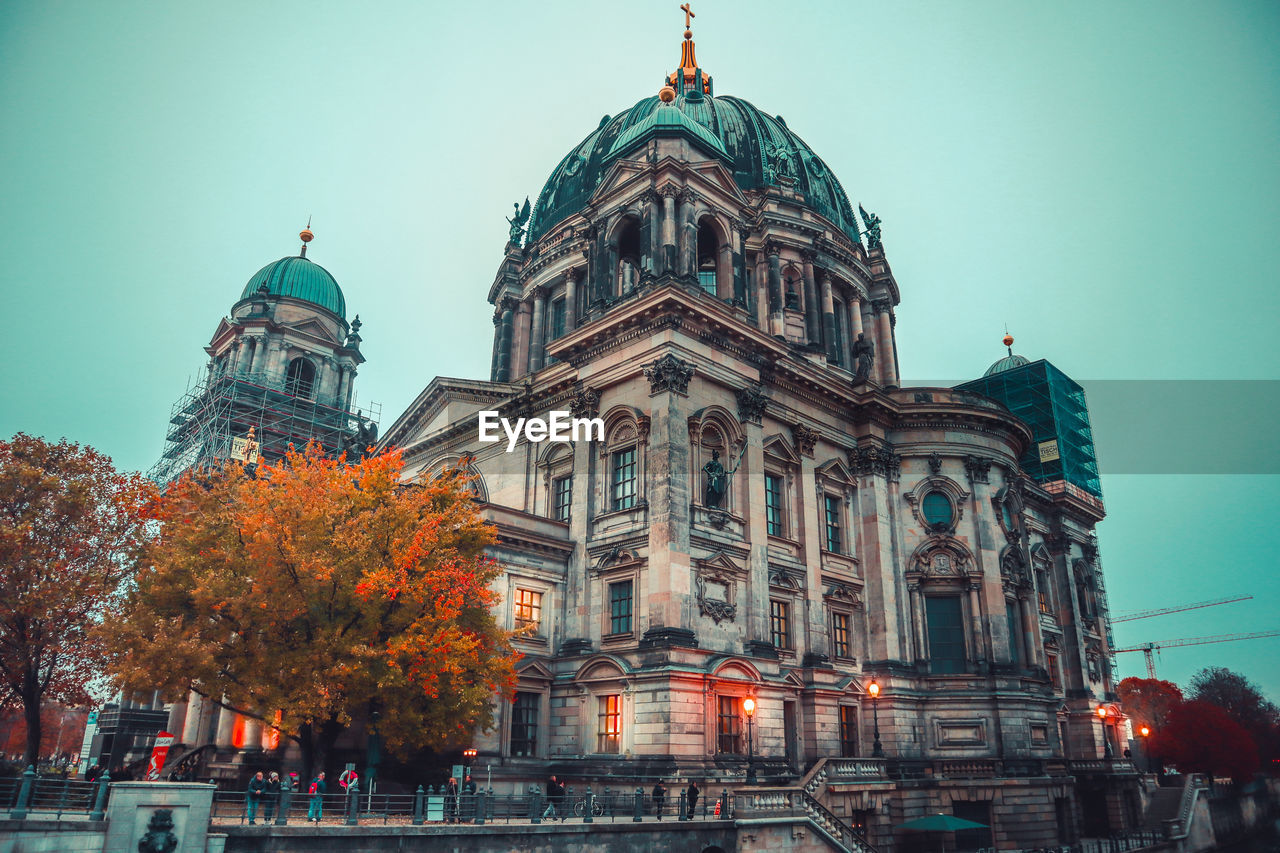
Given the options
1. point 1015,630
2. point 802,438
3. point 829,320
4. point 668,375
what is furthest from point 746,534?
point 829,320

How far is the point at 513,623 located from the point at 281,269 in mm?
43648

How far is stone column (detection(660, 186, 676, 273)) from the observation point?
33375 millimetres

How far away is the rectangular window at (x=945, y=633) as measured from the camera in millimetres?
37625

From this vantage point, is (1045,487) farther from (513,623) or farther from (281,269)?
(281,269)

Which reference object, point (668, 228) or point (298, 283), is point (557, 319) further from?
point (298, 283)

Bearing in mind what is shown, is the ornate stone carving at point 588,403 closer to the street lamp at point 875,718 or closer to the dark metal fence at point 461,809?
the dark metal fence at point 461,809

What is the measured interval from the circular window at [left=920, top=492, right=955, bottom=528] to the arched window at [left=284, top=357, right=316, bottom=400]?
4236cm

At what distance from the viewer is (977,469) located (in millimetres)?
40094

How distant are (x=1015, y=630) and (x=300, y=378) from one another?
161 ft

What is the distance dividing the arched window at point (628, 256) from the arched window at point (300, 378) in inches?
1238

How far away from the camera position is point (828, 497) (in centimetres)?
3819

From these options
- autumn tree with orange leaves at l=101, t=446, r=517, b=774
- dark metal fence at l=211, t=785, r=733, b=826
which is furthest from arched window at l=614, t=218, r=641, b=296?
dark metal fence at l=211, t=785, r=733, b=826

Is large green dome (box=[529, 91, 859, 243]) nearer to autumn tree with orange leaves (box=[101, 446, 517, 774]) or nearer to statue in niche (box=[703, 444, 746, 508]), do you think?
statue in niche (box=[703, 444, 746, 508])

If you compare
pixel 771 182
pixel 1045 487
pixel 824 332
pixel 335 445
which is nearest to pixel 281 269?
pixel 335 445
